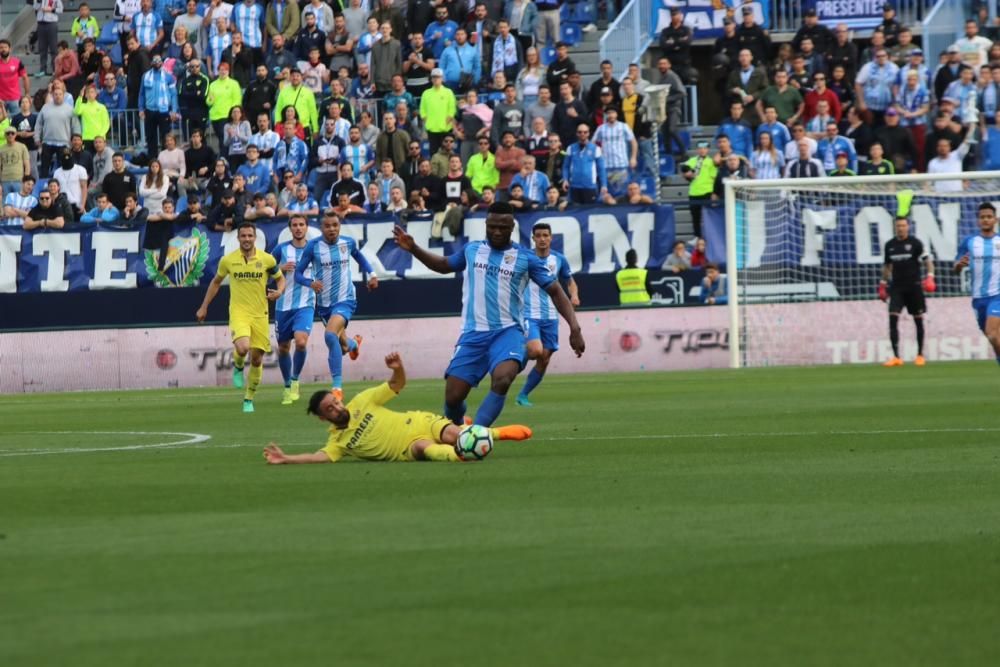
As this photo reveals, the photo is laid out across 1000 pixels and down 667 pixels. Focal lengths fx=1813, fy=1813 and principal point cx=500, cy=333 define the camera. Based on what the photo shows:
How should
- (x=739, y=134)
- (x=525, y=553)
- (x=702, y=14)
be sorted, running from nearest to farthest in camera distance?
1. (x=525, y=553)
2. (x=739, y=134)
3. (x=702, y=14)

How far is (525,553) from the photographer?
Result: 8.03 metres

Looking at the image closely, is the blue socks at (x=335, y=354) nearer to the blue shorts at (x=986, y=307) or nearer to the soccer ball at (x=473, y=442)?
the blue shorts at (x=986, y=307)

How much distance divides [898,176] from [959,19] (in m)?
5.97

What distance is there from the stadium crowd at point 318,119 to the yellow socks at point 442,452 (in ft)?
60.0

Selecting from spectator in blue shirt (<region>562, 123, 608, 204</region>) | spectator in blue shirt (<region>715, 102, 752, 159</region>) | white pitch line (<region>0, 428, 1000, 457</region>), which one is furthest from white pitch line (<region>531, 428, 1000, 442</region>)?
spectator in blue shirt (<region>715, 102, 752, 159</region>)

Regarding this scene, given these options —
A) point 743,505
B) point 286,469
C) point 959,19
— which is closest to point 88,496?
point 286,469

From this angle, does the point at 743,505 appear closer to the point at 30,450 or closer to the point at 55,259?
the point at 30,450

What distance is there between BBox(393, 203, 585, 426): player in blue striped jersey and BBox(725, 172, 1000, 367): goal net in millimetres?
16638

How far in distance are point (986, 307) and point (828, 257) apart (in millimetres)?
6764

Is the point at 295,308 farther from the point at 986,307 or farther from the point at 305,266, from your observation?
the point at 986,307

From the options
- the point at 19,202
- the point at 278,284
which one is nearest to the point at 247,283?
the point at 278,284

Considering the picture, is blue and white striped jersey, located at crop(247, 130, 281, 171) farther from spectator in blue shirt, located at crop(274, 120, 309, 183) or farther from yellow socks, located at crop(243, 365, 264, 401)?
yellow socks, located at crop(243, 365, 264, 401)

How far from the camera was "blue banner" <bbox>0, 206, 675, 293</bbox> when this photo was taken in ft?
104

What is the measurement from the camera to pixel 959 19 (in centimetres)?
3425
